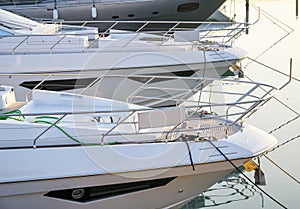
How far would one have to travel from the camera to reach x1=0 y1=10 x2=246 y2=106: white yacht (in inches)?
328

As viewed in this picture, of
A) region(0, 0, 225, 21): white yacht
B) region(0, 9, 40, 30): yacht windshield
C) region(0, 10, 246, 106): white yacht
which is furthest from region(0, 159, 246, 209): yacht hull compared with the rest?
region(0, 0, 225, 21): white yacht

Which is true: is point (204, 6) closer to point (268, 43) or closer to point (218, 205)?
point (268, 43)

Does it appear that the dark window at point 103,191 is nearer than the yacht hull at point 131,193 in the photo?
No

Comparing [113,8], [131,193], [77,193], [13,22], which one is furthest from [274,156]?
[113,8]

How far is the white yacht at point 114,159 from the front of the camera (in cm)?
459

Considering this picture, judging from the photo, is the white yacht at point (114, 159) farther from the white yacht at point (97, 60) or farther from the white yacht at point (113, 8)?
the white yacht at point (113, 8)

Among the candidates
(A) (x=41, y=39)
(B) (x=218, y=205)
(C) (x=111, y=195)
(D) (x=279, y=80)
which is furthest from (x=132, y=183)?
(D) (x=279, y=80)

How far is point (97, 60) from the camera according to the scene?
8.59 m

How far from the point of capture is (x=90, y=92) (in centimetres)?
850

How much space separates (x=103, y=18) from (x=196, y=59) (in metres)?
9.49

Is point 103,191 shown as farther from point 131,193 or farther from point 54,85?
point 54,85

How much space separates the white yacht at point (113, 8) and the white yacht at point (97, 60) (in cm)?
819

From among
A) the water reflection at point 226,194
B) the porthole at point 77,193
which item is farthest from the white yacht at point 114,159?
the water reflection at point 226,194

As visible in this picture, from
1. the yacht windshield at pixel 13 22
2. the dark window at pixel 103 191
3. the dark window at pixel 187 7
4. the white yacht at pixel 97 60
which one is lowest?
the dark window at pixel 103 191
